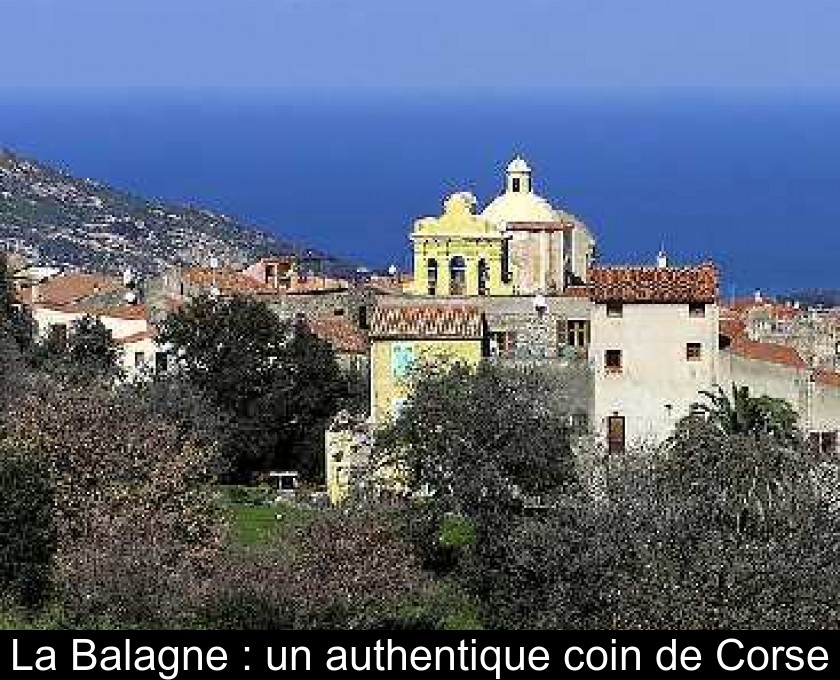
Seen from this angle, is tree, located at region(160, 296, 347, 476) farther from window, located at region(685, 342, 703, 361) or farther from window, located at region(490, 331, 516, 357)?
window, located at region(685, 342, 703, 361)

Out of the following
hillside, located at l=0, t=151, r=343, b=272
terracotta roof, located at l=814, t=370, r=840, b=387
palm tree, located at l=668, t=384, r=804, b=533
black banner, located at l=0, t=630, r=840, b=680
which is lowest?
black banner, located at l=0, t=630, r=840, b=680

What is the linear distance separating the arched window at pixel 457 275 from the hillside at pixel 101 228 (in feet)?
195

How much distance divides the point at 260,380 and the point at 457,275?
5547 mm

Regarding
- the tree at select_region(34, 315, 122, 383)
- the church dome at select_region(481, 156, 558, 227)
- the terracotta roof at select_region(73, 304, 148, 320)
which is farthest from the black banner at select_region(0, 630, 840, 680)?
the terracotta roof at select_region(73, 304, 148, 320)

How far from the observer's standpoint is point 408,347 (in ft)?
133

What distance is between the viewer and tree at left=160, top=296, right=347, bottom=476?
143 feet

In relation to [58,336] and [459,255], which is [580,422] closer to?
[459,255]

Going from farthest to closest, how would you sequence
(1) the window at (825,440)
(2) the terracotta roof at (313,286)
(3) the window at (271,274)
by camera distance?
(3) the window at (271,274) < (2) the terracotta roof at (313,286) < (1) the window at (825,440)

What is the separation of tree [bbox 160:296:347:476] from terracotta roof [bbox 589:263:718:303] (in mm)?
6783

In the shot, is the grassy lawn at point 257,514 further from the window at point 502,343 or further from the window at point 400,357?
the window at point 502,343

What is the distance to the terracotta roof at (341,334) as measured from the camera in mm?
51906

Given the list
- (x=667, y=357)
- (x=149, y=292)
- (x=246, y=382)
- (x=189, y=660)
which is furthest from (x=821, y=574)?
(x=149, y=292)

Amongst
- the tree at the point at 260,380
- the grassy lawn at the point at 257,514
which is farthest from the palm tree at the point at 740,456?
the tree at the point at 260,380

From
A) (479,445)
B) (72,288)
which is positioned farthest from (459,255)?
(72,288)
